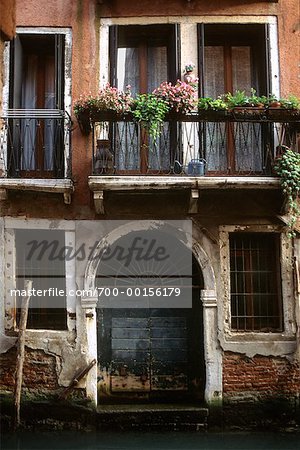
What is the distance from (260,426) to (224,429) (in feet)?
1.77

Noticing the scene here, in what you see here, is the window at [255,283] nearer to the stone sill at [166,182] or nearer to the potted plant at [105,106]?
the stone sill at [166,182]

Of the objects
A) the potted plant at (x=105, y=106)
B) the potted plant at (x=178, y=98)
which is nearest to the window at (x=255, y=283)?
the potted plant at (x=178, y=98)

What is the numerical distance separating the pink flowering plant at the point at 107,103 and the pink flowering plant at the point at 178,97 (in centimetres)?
49

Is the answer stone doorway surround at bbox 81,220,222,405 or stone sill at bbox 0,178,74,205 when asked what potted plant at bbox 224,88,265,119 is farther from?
stone sill at bbox 0,178,74,205

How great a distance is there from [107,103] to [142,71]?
1.36 metres

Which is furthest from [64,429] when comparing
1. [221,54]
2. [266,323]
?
[221,54]

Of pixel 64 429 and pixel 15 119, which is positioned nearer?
pixel 64 429

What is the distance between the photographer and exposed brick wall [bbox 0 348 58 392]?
889 centimetres

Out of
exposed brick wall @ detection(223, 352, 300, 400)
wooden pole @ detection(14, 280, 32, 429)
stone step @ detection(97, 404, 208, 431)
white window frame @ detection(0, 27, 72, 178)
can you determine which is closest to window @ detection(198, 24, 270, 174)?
white window frame @ detection(0, 27, 72, 178)

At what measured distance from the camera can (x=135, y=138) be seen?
364 inches

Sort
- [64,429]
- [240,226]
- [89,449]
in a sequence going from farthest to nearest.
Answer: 1. [240,226]
2. [64,429]
3. [89,449]

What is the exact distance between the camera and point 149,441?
8039 millimetres

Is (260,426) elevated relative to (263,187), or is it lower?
lower

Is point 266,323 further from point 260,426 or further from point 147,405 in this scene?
point 147,405
